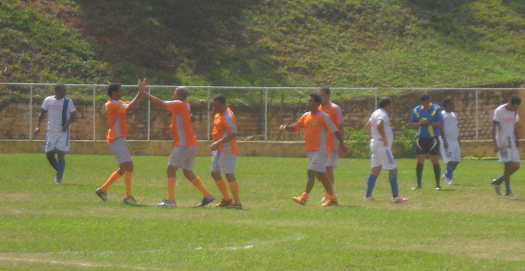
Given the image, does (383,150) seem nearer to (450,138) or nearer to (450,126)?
(450,126)

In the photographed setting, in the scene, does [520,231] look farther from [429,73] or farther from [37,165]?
[429,73]

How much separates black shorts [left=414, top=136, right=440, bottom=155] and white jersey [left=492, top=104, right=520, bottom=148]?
1.96m

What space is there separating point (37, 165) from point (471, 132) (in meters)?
14.9

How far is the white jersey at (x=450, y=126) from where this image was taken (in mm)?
15961

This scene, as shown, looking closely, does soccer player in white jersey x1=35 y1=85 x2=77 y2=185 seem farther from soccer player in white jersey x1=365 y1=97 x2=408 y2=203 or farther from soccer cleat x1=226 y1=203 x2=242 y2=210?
soccer player in white jersey x1=365 y1=97 x2=408 y2=203

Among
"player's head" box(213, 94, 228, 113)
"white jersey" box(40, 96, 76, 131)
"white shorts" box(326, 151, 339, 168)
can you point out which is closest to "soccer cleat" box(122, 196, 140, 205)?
"player's head" box(213, 94, 228, 113)

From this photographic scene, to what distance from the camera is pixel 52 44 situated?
103 ft

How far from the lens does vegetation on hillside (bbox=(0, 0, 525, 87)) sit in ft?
103

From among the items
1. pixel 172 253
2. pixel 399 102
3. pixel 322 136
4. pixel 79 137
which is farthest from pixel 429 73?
pixel 172 253

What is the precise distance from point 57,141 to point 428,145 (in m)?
7.41

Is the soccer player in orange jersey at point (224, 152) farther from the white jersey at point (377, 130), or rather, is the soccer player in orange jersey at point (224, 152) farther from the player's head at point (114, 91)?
the white jersey at point (377, 130)

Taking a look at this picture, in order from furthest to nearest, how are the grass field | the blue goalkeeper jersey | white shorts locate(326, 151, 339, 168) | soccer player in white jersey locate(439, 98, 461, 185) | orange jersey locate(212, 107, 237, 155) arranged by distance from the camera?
soccer player in white jersey locate(439, 98, 461, 185), the blue goalkeeper jersey, white shorts locate(326, 151, 339, 168), orange jersey locate(212, 107, 237, 155), the grass field

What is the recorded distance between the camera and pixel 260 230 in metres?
9.09

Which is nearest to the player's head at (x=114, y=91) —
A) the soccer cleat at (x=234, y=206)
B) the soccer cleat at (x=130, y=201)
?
the soccer cleat at (x=130, y=201)
